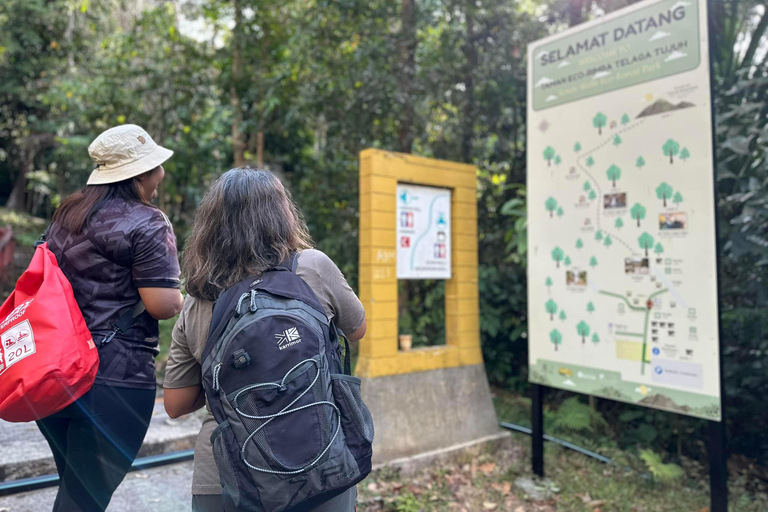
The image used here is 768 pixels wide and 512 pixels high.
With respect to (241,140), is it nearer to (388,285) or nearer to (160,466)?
(388,285)

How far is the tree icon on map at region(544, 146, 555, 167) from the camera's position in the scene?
12.8 feet

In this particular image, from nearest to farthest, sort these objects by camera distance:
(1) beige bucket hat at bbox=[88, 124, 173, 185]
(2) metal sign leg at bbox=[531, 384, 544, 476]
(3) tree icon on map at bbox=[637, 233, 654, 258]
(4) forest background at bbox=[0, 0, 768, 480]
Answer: (1) beige bucket hat at bbox=[88, 124, 173, 185] < (3) tree icon on map at bbox=[637, 233, 654, 258] < (2) metal sign leg at bbox=[531, 384, 544, 476] < (4) forest background at bbox=[0, 0, 768, 480]

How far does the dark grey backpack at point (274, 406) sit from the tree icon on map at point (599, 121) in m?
2.92

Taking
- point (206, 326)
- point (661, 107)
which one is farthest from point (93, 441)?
point (661, 107)

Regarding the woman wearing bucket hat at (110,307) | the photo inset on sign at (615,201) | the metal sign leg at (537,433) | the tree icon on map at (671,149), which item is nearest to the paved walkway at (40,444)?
the woman wearing bucket hat at (110,307)

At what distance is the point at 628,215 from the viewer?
343 cm

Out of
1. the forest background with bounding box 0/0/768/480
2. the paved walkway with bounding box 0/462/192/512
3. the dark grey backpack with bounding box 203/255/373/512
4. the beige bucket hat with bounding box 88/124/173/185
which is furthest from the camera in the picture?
the forest background with bounding box 0/0/768/480

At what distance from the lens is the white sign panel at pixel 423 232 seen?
13.2ft

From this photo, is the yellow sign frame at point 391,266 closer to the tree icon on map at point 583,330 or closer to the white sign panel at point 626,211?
the white sign panel at point 626,211

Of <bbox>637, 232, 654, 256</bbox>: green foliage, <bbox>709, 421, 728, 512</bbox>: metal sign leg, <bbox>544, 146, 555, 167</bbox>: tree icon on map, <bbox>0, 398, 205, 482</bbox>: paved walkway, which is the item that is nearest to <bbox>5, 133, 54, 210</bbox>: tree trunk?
<bbox>0, 398, 205, 482</bbox>: paved walkway

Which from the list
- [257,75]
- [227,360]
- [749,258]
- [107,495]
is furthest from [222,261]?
[257,75]

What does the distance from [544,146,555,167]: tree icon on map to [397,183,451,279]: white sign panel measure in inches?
31.3

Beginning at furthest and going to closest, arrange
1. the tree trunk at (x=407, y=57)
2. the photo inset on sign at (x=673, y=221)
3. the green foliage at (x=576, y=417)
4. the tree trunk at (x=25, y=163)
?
the tree trunk at (x=25, y=163)
the tree trunk at (x=407, y=57)
the green foliage at (x=576, y=417)
the photo inset on sign at (x=673, y=221)

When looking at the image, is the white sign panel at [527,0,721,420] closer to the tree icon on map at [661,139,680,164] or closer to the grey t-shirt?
the tree icon on map at [661,139,680,164]
